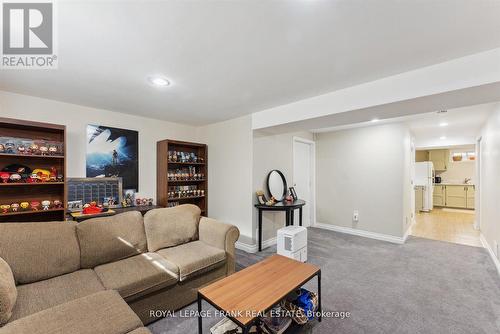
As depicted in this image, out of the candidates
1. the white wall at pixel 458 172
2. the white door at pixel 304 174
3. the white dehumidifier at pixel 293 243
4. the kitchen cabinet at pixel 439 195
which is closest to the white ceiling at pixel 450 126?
the white door at pixel 304 174

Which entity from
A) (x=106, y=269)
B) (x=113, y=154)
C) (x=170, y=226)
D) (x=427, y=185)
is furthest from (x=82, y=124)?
(x=427, y=185)

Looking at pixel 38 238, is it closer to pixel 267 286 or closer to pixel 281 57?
pixel 267 286

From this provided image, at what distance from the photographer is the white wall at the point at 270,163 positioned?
11.8 feet

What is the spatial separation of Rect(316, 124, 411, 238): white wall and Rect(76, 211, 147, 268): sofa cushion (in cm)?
389

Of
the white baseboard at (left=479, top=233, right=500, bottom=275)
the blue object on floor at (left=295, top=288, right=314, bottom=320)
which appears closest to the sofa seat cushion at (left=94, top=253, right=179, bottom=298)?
the blue object on floor at (left=295, top=288, right=314, bottom=320)

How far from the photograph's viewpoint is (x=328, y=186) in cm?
493

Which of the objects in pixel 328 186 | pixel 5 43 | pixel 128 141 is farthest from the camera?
pixel 328 186

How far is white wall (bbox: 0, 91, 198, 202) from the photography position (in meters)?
2.64

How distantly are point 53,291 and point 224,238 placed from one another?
55.9 inches

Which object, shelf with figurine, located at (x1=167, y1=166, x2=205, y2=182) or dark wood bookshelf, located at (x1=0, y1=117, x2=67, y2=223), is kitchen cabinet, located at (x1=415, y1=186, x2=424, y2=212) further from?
dark wood bookshelf, located at (x1=0, y1=117, x2=67, y2=223)

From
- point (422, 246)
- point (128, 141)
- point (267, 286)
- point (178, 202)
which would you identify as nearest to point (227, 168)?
point (178, 202)

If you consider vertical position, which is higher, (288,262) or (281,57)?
(281,57)

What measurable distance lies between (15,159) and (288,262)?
3.32 metres

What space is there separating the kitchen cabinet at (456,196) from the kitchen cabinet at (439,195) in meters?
0.11
